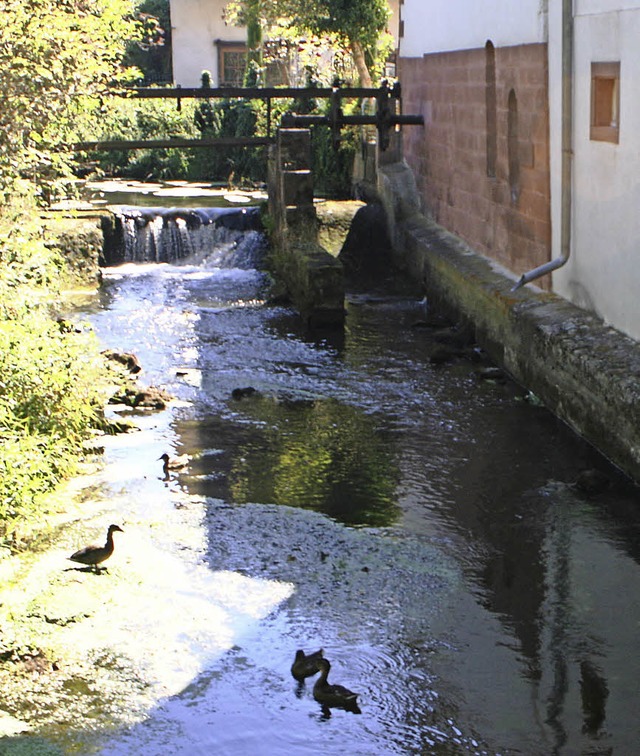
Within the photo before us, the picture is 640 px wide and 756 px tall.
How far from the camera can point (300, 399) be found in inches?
437

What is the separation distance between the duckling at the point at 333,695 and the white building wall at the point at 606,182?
14.9ft

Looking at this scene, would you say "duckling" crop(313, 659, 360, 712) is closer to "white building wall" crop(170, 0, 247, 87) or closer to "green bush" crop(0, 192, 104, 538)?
"green bush" crop(0, 192, 104, 538)

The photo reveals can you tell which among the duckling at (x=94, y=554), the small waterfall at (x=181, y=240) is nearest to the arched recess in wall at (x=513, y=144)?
the small waterfall at (x=181, y=240)

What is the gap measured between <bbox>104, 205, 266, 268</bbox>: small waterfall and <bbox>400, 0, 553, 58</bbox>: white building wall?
152 inches

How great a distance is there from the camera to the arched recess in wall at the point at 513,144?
1266 centimetres

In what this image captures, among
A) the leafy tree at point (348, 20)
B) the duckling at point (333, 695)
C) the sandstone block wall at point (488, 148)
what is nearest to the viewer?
the duckling at point (333, 695)

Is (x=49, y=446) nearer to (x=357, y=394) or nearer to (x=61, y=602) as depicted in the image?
(x=61, y=602)

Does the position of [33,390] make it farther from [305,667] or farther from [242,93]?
[242,93]

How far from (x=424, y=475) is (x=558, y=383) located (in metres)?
1.75

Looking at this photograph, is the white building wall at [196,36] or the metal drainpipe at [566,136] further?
the white building wall at [196,36]

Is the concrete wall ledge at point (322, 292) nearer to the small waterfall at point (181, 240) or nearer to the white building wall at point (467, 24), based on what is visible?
the white building wall at point (467, 24)

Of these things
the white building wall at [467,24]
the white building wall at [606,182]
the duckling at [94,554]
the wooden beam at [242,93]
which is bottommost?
the duckling at [94,554]

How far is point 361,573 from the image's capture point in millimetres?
7188

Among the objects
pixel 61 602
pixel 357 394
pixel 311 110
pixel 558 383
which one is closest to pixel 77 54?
pixel 357 394
